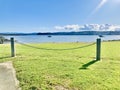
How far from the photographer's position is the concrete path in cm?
531

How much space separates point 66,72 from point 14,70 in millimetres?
1964

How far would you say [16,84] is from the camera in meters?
5.47

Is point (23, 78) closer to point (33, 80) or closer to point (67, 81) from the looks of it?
point (33, 80)

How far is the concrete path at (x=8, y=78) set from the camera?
5.31 metres

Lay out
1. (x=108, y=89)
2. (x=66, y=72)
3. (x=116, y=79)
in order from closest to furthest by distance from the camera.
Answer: (x=108, y=89) < (x=116, y=79) < (x=66, y=72)

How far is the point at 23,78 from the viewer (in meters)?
5.85

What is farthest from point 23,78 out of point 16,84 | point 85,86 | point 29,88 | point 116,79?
point 116,79

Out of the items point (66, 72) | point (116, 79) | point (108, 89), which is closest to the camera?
point (108, 89)

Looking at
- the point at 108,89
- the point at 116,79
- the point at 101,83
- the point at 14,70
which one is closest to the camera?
the point at 108,89

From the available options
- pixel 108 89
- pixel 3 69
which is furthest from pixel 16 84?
pixel 108 89

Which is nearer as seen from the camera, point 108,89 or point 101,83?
point 108,89

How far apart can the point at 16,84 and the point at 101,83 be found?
2354 millimetres

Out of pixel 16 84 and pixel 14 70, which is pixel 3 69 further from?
pixel 16 84

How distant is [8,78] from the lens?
6070 millimetres
